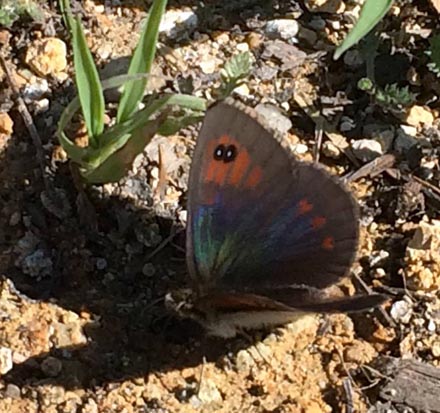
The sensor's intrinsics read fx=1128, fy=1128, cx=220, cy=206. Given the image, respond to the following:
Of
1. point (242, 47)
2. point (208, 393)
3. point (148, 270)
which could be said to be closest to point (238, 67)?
point (242, 47)

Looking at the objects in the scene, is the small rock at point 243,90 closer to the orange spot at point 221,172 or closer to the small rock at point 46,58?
the small rock at point 46,58

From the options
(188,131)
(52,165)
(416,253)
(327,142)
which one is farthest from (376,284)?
(52,165)

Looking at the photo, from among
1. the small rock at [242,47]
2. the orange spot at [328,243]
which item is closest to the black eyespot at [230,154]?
the orange spot at [328,243]

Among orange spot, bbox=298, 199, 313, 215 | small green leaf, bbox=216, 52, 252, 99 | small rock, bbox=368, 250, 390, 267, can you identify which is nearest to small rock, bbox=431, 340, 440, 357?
small rock, bbox=368, 250, 390, 267

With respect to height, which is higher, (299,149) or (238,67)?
(238,67)

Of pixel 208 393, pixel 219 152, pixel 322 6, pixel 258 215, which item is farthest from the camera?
pixel 322 6

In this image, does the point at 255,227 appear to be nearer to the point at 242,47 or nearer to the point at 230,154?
the point at 230,154

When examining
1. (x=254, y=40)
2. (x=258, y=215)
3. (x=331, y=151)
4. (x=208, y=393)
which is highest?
(x=254, y=40)
